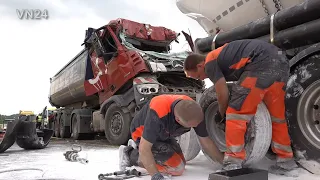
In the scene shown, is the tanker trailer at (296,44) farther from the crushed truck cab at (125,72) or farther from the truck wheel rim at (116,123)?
the truck wheel rim at (116,123)

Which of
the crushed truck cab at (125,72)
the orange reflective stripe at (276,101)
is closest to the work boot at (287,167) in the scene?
the orange reflective stripe at (276,101)

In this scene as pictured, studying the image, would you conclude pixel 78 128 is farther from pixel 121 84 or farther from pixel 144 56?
pixel 144 56

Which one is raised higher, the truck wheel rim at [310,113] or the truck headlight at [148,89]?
the truck headlight at [148,89]

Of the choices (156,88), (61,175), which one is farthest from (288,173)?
(156,88)

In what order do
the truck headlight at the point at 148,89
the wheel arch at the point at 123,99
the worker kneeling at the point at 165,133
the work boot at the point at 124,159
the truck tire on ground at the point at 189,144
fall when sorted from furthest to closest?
the wheel arch at the point at 123,99, the truck headlight at the point at 148,89, the truck tire on ground at the point at 189,144, the work boot at the point at 124,159, the worker kneeling at the point at 165,133

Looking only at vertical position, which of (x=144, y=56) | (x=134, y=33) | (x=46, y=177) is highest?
(x=134, y=33)

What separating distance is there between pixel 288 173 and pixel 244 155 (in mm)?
430

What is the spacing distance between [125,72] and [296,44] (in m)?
3.84

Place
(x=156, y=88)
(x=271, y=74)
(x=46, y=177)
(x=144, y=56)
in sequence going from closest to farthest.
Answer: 1. (x=271, y=74)
2. (x=46, y=177)
3. (x=156, y=88)
4. (x=144, y=56)

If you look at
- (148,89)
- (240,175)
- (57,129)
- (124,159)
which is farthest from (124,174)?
(57,129)

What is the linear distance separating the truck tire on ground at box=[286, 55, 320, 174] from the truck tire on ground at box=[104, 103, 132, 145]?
3705 millimetres

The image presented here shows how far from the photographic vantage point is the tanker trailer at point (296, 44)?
243 centimetres

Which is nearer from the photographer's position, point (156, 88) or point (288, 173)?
point (288, 173)

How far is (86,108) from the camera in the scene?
8680 millimetres
